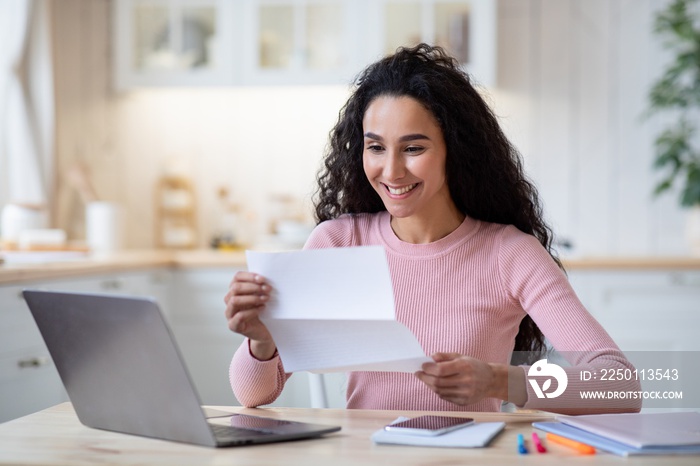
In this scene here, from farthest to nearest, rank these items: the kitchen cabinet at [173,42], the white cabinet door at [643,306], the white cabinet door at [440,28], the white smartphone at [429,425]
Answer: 1. the kitchen cabinet at [173,42]
2. the white cabinet door at [440,28]
3. the white cabinet door at [643,306]
4. the white smartphone at [429,425]

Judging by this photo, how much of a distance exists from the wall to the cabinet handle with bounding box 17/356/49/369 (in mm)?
1595

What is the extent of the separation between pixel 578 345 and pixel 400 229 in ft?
1.51

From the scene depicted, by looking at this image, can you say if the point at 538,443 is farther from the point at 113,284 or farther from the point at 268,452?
the point at 113,284

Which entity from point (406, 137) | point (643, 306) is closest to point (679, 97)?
point (643, 306)

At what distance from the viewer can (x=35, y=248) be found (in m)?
3.10

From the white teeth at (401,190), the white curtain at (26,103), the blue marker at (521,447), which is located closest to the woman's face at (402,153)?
the white teeth at (401,190)

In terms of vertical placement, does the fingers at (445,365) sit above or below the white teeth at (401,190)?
below

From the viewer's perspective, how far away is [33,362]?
2.64 m

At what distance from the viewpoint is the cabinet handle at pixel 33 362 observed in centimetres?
259

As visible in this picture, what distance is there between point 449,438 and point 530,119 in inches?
119

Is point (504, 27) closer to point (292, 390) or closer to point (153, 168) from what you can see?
point (153, 168)

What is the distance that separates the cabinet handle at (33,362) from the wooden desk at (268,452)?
4.34 feet

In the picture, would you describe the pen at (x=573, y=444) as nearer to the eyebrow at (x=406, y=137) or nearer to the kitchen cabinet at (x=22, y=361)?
the eyebrow at (x=406, y=137)

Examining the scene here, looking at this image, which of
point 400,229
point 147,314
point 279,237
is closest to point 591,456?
point 147,314
